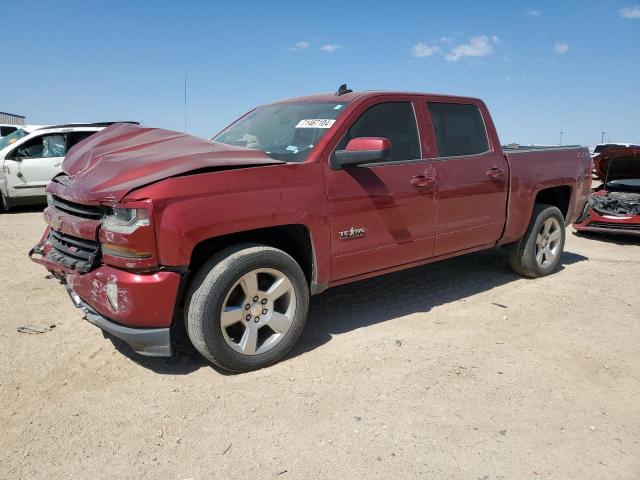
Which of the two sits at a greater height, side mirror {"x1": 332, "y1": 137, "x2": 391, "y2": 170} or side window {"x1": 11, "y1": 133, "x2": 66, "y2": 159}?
side mirror {"x1": 332, "y1": 137, "x2": 391, "y2": 170}

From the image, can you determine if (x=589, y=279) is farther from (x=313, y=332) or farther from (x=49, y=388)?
(x=49, y=388)

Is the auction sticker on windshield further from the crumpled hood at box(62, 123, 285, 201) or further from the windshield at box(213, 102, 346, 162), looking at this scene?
the crumpled hood at box(62, 123, 285, 201)

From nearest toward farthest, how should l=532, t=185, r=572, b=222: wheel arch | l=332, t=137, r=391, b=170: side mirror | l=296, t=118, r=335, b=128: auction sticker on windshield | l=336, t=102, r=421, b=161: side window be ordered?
l=332, t=137, r=391, b=170: side mirror < l=296, t=118, r=335, b=128: auction sticker on windshield < l=336, t=102, r=421, b=161: side window < l=532, t=185, r=572, b=222: wheel arch

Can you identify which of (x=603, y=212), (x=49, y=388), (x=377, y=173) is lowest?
(x=49, y=388)

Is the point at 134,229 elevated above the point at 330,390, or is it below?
above

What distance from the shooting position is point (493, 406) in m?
2.99

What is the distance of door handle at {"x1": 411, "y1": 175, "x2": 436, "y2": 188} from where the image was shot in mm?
4105

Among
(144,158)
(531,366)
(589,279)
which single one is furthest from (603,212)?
(144,158)

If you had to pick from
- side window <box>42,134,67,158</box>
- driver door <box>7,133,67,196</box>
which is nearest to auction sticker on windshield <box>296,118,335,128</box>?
driver door <box>7,133,67,196</box>

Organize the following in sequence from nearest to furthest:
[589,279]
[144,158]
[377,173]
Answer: [144,158], [377,173], [589,279]

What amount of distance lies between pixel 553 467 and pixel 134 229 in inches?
99.0

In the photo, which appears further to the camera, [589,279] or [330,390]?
[589,279]

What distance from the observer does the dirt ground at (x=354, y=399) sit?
247 centimetres

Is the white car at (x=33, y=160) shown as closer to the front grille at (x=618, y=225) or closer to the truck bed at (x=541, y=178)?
the truck bed at (x=541, y=178)
